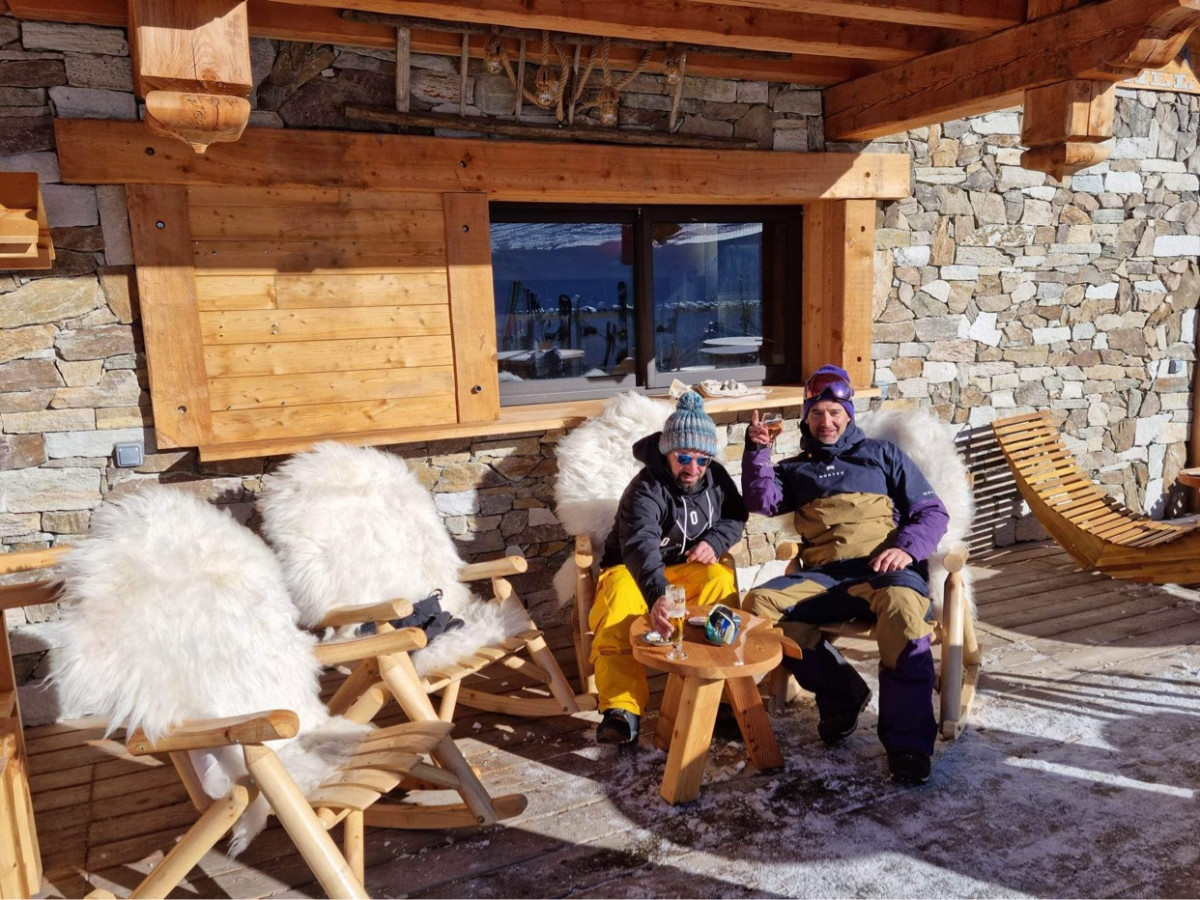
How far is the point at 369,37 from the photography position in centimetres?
376

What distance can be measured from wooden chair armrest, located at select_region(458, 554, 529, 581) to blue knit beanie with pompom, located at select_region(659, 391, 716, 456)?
2.45 feet

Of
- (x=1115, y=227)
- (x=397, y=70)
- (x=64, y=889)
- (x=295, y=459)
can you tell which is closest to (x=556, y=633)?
(x=295, y=459)

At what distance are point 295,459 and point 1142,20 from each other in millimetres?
3628

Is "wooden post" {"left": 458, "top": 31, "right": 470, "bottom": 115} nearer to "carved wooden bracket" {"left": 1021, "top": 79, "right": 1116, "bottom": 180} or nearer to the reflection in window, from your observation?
the reflection in window

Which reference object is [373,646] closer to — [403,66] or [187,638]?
[187,638]

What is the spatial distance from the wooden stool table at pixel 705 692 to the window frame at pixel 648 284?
1.88 m

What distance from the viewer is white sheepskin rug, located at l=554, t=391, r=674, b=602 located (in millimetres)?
3881

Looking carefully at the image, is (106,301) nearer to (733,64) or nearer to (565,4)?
(565,4)

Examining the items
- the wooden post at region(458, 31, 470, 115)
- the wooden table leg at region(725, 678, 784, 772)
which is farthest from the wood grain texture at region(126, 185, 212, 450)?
the wooden table leg at region(725, 678, 784, 772)

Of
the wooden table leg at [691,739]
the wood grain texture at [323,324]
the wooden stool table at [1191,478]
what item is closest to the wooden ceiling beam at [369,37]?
the wood grain texture at [323,324]

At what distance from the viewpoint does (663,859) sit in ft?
8.66

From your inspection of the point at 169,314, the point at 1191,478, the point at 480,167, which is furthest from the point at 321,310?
the point at 1191,478

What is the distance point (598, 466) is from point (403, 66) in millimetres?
1935

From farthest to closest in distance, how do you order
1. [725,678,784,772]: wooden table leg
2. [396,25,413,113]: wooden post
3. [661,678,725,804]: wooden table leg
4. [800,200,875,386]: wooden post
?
[800,200,875,386]: wooden post → [396,25,413,113]: wooden post → [725,678,784,772]: wooden table leg → [661,678,725,804]: wooden table leg
